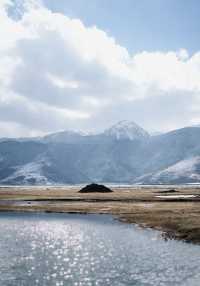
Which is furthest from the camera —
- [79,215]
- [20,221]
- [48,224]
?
[79,215]

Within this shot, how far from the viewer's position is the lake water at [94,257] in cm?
4091

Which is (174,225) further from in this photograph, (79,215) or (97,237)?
(79,215)

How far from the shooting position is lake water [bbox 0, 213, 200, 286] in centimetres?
4091

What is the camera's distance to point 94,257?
51.2m

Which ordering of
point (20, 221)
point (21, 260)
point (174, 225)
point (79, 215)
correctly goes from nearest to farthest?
point (21, 260)
point (174, 225)
point (20, 221)
point (79, 215)

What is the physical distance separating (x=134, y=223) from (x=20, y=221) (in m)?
23.8

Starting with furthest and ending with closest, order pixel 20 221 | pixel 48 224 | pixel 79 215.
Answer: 1. pixel 79 215
2. pixel 20 221
3. pixel 48 224

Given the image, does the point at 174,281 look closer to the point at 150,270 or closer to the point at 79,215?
the point at 150,270

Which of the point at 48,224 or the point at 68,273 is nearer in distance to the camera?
the point at 68,273

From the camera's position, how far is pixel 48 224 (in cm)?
8575

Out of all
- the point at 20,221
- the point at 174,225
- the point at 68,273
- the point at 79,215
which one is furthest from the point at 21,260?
the point at 79,215

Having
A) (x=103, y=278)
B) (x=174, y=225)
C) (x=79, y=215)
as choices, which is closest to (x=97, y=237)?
(x=174, y=225)

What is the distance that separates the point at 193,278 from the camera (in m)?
41.7

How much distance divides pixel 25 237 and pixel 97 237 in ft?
35.9
